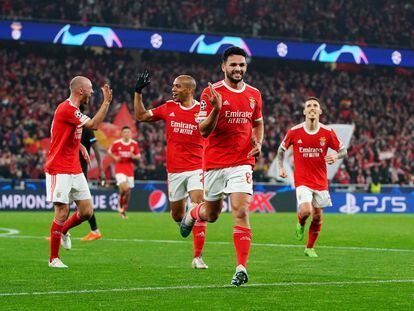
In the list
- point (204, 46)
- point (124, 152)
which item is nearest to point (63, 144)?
point (124, 152)

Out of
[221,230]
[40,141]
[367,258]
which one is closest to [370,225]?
[221,230]

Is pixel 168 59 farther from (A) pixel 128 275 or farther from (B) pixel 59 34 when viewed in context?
(A) pixel 128 275

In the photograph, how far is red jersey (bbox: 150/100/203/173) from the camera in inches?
542

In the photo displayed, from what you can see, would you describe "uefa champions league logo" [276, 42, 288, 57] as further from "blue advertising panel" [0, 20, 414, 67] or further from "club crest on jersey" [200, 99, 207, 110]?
"club crest on jersey" [200, 99, 207, 110]

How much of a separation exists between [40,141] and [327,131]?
78.5ft

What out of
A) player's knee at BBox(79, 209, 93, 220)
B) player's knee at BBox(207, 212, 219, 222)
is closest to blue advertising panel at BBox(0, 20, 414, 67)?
player's knee at BBox(79, 209, 93, 220)

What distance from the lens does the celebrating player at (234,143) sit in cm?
1071

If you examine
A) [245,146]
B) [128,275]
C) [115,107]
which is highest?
[115,107]

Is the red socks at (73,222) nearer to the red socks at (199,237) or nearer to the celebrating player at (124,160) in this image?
the red socks at (199,237)

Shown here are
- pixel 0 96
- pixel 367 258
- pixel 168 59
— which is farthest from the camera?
pixel 168 59

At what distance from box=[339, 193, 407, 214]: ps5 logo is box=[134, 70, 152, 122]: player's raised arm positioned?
25893 millimetres

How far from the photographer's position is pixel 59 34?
42.5m

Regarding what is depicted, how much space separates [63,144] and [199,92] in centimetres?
3291

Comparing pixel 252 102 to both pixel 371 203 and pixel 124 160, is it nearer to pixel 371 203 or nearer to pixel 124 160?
pixel 124 160
